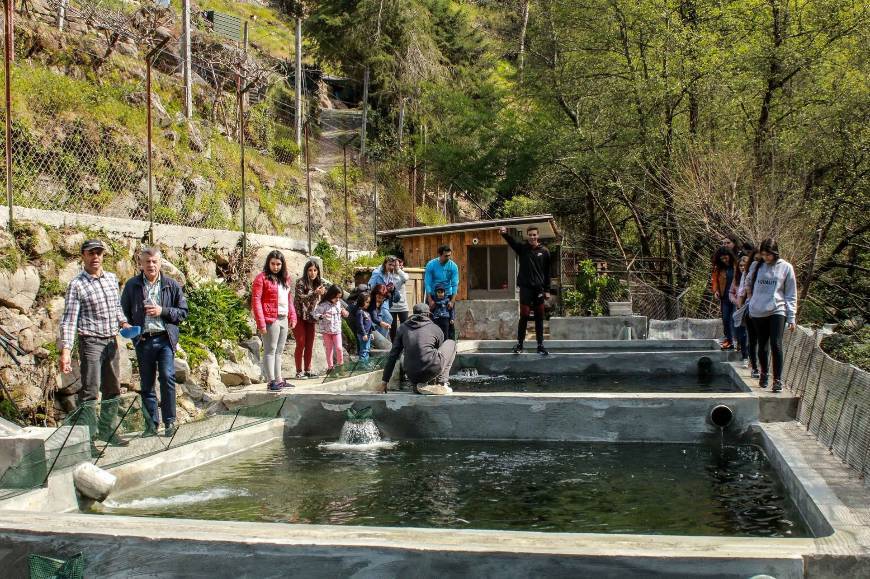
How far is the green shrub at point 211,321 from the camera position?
37.9ft

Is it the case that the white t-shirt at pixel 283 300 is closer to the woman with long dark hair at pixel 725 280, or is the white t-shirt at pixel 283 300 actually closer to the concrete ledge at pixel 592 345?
the concrete ledge at pixel 592 345

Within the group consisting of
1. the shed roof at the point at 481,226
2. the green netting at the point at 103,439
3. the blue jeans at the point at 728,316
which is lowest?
the green netting at the point at 103,439

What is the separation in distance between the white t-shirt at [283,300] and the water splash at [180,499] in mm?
3176

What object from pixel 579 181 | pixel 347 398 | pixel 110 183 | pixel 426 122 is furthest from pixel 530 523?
pixel 426 122

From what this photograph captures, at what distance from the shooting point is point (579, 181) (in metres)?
30.2

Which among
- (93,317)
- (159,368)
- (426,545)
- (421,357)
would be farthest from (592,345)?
(426,545)

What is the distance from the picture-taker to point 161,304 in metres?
8.17

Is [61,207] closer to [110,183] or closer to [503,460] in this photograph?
[110,183]

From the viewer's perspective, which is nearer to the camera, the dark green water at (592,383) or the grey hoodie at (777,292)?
the grey hoodie at (777,292)

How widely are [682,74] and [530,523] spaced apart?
22.0 metres

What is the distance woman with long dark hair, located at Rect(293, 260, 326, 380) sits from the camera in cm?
1127

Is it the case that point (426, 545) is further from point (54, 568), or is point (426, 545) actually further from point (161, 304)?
point (161, 304)

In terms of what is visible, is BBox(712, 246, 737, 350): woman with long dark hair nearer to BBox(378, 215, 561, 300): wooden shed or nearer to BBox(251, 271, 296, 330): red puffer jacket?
BBox(251, 271, 296, 330): red puffer jacket

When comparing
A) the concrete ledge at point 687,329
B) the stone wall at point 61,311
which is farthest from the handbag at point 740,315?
the stone wall at point 61,311
